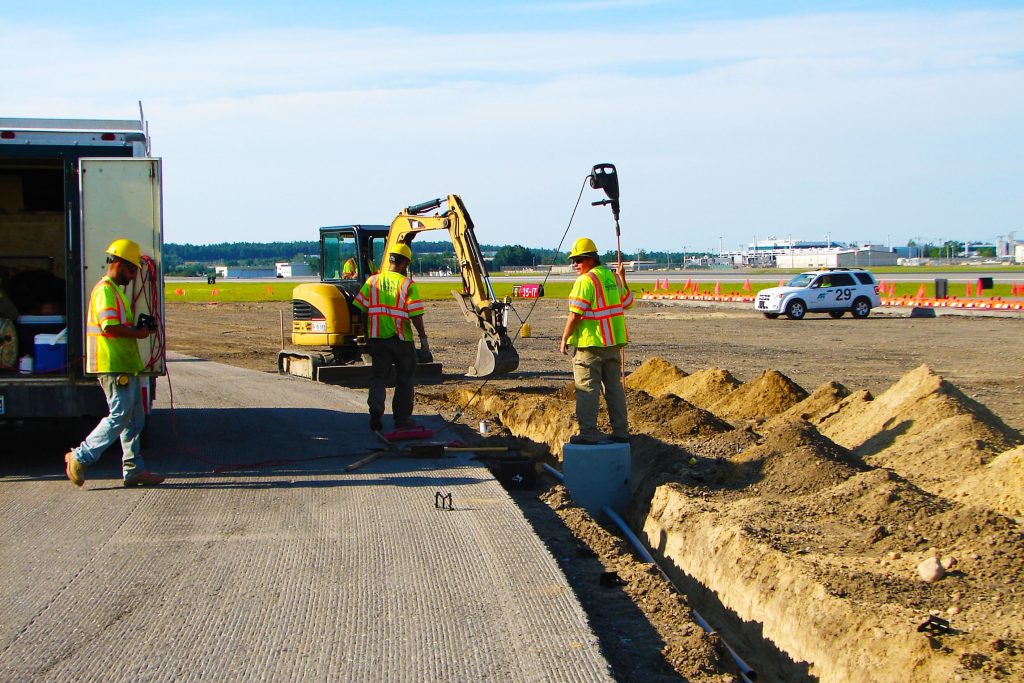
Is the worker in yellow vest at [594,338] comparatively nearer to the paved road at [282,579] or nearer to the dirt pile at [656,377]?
the paved road at [282,579]

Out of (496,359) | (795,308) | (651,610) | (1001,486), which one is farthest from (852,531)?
(795,308)

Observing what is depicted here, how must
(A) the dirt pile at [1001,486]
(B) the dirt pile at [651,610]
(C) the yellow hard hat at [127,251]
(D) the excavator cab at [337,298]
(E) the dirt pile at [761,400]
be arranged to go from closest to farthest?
(B) the dirt pile at [651,610]
(A) the dirt pile at [1001,486]
(C) the yellow hard hat at [127,251]
(E) the dirt pile at [761,400]
(D) the excavator cab at [337,298]

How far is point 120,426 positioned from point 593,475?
4007mm

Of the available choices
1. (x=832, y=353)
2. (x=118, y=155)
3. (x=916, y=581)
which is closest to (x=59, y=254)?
(x=118, y=155)

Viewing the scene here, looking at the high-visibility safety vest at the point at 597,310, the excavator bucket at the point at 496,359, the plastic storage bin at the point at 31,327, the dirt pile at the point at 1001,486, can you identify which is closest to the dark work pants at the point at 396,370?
the high-visibility safety vest at the point at 597,310

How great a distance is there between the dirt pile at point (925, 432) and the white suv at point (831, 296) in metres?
23.4

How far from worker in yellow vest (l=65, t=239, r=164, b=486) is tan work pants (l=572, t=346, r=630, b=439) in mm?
3805

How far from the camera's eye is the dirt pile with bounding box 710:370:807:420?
1331cm

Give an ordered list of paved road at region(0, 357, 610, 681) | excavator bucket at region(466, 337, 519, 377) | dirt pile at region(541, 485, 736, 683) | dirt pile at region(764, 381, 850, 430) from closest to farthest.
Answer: paved road at region(0, 357, 610, 681) < dirt pile at region(541, 485, 736, 683) < dirt pile at region(764, 381, 850, 430) < excavator bucket at region(466, 337, 519, 377)

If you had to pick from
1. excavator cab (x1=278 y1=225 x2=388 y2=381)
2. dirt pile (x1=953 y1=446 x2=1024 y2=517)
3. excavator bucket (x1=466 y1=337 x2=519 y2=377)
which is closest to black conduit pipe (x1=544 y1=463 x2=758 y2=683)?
dirt pile (x1=953 y1=446 x2=1024 y2=517)

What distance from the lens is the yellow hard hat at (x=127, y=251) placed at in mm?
8320

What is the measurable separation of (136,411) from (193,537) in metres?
1.90

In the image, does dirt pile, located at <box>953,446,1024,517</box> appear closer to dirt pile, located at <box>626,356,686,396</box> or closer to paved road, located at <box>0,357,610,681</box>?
paved road, located at <box>0,357,610,681</box>

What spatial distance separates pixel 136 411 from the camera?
27.9ft
